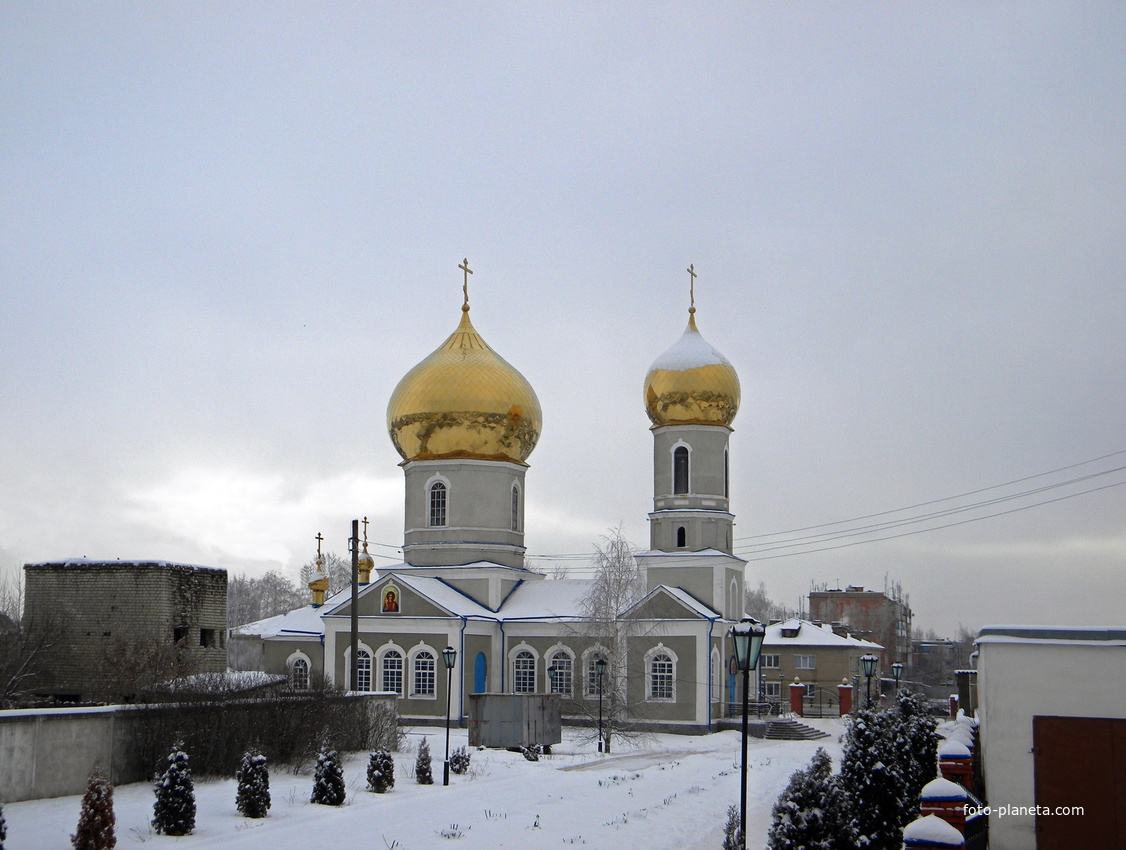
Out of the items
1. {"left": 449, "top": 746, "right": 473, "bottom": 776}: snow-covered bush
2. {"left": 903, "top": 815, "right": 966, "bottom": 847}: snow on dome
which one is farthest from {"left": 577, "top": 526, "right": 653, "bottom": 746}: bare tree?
{"left": 903, "top": 815, "right": 966, "bottom": 847}: snow on dome

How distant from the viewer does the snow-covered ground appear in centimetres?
1378

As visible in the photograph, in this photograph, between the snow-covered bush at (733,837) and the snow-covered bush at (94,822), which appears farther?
the snow-covered bush at (94,822)

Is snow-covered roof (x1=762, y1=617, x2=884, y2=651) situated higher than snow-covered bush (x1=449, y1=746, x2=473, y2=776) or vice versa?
snow-covered roof (x1=762, y1=617, x2=884, y2=651)

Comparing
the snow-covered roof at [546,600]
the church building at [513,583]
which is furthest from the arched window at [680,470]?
the snow-covered roof at [546,600]

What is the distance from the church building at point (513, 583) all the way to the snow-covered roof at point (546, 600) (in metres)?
0.07

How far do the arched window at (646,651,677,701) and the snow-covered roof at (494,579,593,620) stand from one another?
2688 mm

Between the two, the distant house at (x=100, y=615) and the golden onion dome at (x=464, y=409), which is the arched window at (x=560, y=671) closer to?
the golden onion dome at (x=464, y=409)

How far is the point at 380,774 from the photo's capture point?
17828 mm

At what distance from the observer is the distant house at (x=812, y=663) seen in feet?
155

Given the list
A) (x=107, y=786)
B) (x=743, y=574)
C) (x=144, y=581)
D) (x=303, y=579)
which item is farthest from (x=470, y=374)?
(x=303, y=579)

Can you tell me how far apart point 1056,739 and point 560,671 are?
22886 mm

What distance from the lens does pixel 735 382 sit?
117ft

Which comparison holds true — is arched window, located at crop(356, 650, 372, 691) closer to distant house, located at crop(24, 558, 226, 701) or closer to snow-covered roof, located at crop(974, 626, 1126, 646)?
distant house, located at crop(24, 558, 226, 701)

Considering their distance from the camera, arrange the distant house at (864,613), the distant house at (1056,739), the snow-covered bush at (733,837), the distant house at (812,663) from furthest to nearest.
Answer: the distant house at (864,613) → the distant house at (812,663) → the distant house at (1056,739) → the snow-covered bush at (733,837)
